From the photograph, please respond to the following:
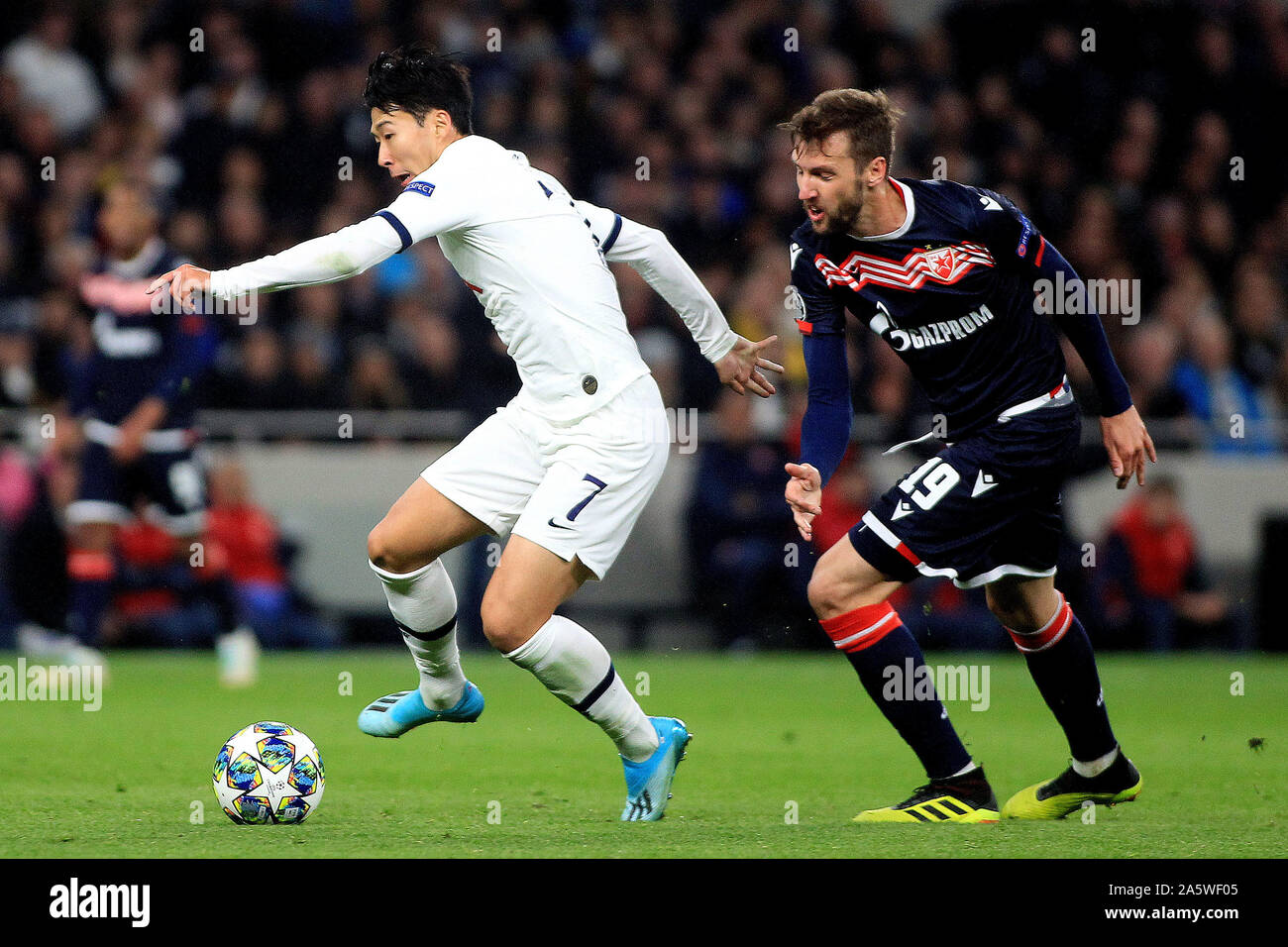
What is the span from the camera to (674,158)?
14.1m

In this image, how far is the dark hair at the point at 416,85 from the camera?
5375mm

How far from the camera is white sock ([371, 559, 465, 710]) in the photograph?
5.70 meters

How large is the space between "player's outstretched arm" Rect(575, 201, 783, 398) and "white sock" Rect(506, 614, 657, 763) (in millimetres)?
1006

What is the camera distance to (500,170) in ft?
17.5

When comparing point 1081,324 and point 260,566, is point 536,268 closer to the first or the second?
point 1081,324

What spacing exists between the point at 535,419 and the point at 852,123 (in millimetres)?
1330

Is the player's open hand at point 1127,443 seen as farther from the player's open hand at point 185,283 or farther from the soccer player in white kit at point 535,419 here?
the player's open hand at point 185,283

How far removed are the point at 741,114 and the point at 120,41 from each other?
200 inches

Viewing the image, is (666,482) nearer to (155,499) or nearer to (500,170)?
(155,499)

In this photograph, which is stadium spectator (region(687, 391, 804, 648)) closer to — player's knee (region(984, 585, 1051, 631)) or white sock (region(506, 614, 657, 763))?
player's knee (region(984, 585, 1051, 631))

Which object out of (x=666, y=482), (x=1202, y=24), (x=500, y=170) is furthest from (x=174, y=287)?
(x=1202, y=24)

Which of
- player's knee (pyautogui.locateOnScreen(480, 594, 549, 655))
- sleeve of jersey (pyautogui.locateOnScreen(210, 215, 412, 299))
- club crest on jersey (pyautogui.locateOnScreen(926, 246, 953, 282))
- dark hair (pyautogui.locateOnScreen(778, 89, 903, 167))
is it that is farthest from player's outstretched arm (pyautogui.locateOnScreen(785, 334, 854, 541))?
→ sleeve of jersey (pyautogui.locateOnScreen(210, 215, 412, 299))

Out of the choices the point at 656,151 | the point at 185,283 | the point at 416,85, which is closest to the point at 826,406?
the point at 416,85

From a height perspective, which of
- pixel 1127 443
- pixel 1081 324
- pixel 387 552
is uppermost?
pixel 1081 324
